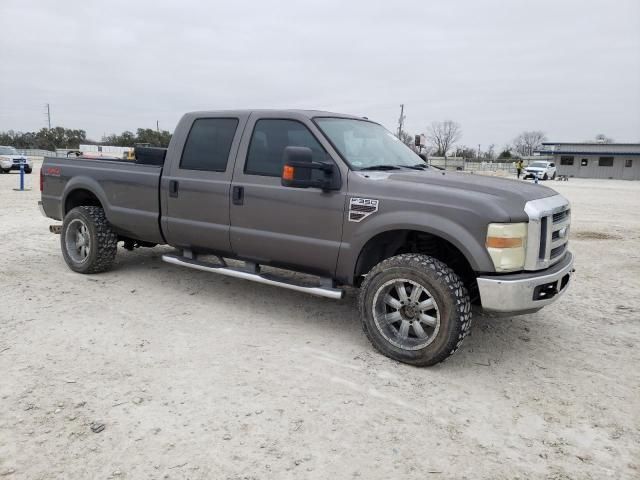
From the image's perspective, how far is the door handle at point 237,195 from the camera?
4551mm

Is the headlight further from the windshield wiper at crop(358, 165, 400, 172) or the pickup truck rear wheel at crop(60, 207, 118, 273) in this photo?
the pickup truck rear wheel at crop(60, 207, 118, 273)

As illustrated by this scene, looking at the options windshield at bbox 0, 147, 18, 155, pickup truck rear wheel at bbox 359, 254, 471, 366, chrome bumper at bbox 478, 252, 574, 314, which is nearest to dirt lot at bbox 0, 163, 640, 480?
pickup truck rear wheel at bbox 359, 254, 471, 366

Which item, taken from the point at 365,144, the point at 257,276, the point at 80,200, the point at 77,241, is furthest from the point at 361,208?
the point at 80,200

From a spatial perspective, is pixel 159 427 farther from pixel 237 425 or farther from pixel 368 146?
pixel 368 146

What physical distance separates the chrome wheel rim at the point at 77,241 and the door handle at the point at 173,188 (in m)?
1.49

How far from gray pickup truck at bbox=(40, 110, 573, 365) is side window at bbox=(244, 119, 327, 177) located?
0.04 ft

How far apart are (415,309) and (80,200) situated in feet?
15.3

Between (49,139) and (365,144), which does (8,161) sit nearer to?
(365,144)

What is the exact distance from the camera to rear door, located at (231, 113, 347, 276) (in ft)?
13.5

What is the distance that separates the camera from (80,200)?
20.5 feet

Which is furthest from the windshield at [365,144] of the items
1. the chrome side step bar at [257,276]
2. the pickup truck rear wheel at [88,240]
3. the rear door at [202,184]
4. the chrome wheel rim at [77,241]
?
the chrome wheel rim at [77,241]

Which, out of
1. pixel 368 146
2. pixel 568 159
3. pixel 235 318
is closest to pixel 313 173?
pixel 368 146

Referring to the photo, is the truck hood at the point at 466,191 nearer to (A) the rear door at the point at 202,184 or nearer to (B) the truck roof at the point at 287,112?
(B) the truck roof at the point at 287,112

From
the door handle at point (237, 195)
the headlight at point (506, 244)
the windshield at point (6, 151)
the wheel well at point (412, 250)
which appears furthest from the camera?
the windshield at point (6, 151)
